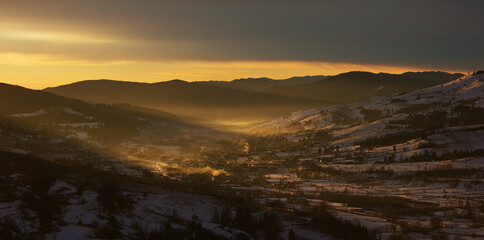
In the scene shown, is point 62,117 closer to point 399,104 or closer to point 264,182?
point 264,182

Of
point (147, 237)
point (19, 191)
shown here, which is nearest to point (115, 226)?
point (147, 237)

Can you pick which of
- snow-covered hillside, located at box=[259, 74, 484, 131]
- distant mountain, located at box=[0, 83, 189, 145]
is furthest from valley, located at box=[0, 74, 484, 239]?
distant mountain, located at box=[0, 83, 189, 145]

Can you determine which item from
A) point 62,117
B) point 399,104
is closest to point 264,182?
point 399,104

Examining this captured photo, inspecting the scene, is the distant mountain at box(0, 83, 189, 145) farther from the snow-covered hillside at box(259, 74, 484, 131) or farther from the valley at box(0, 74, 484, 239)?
the snow-covered hillside at box(259, 74, 484, 131)

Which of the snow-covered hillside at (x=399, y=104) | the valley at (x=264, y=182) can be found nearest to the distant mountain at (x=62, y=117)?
the valley at (x=264, y=182)

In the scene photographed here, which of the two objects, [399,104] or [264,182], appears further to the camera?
[399,104]

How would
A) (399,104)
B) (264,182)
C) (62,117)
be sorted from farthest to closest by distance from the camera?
(399,104) → (62,117) → (264,182)

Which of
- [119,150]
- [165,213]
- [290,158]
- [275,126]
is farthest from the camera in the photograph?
[275,126]

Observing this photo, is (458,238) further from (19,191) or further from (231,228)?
(19,191)

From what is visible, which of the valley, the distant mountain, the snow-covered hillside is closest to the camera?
the valley

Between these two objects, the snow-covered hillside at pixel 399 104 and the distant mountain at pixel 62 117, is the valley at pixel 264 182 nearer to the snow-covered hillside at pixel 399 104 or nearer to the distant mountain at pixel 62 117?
the snow-covered hillside at pixel 399 104

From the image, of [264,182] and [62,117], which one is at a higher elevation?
[62,117]
